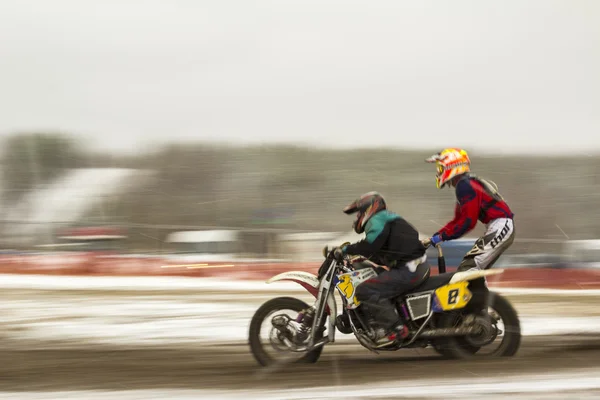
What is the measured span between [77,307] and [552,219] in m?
22.9

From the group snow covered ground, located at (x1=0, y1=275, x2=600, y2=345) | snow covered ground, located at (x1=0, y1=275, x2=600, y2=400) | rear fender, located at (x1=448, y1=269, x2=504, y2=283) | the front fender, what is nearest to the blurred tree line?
snow covered ground, located at (x1=0, y1=275, x2=600, y2=345)

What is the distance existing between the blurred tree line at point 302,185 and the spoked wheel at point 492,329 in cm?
2100

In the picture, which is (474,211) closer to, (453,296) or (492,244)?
(492,244)

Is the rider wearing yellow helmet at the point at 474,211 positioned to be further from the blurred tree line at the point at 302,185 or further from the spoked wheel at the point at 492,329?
the blurred tree line at the point at 302,185

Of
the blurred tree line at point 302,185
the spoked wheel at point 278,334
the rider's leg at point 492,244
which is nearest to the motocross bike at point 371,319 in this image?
the spoked wheel at point 278,334

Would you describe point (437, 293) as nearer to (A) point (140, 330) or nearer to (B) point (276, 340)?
(B) point (276, 340)

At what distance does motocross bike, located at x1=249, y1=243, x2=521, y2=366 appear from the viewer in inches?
262

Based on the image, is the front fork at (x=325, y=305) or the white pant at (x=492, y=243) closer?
the front fork at (x=325, y=305)

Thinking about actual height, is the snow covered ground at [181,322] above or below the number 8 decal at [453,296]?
below

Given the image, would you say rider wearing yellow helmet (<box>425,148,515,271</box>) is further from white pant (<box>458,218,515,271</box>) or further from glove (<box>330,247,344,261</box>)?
glove (<box>330,247,344,261</box>)

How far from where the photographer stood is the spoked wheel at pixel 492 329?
6.74 metres

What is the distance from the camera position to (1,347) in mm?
8125

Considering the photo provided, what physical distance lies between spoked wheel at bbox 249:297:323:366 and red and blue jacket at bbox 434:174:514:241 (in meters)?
1.46

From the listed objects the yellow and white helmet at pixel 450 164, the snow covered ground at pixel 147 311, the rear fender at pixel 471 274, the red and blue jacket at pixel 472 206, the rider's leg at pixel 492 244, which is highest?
the yellow and white helmet at pixel 450 164
